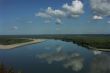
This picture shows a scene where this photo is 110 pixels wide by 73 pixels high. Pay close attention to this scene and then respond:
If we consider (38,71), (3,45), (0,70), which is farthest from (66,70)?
(3,45)

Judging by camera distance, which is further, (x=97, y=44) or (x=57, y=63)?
(x=97, y=44)

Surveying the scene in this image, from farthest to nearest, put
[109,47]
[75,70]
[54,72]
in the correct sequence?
[109,47]
[75,70]
[54,72]

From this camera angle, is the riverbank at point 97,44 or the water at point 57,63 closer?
the water at point 57,63

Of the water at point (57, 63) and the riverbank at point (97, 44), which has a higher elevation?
the riverbank at point (97, 44)

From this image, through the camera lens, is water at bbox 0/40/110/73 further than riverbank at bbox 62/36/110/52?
No

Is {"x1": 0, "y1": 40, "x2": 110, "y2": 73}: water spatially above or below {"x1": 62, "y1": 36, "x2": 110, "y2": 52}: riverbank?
below

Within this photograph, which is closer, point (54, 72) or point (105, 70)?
point (54, 72)

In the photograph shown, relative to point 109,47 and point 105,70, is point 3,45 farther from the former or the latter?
point 105,70

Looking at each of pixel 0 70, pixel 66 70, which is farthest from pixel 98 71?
pixel 0 70

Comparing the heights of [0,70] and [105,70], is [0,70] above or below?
above

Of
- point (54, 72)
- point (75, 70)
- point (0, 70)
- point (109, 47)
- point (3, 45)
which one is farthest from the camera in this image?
point (3, 45)

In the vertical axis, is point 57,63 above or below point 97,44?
below
